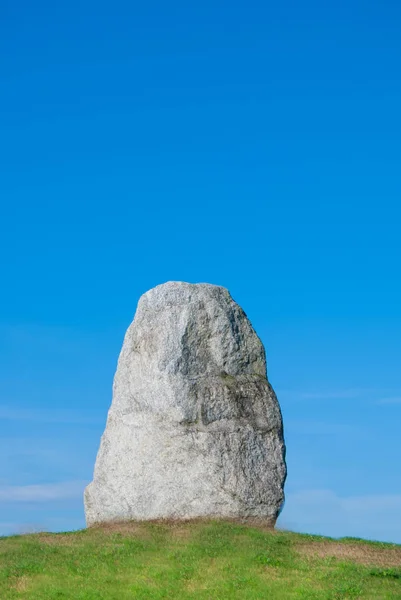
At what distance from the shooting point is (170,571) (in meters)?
20.0

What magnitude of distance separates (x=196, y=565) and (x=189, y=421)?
4.71 m

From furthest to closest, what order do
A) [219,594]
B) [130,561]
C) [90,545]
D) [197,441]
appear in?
[197,441] < [90,545] < [130,561] < [219,594]

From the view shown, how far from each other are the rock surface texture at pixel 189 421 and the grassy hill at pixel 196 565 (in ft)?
3.08

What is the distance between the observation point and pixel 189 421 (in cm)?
2414

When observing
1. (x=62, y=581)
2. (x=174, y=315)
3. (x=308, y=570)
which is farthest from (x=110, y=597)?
(x=174, y=315)

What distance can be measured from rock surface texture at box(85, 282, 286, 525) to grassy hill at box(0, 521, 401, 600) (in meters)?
0.94

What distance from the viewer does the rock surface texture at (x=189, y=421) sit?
23.7 m

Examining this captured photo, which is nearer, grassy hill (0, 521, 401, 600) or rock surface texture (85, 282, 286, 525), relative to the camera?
A: grassy hill (0, 521, 401, 600)

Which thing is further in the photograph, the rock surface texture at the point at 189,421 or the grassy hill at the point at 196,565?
the rock surface texture at the point at 189,421

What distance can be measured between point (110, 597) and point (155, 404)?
6457 mm

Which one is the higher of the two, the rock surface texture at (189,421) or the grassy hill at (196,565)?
the rock surface texture at (189,421)

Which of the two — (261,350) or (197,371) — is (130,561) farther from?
(261,350)

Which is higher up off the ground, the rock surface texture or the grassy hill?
the rock surface texture

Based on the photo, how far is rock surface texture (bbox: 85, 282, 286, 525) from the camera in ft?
77.6
